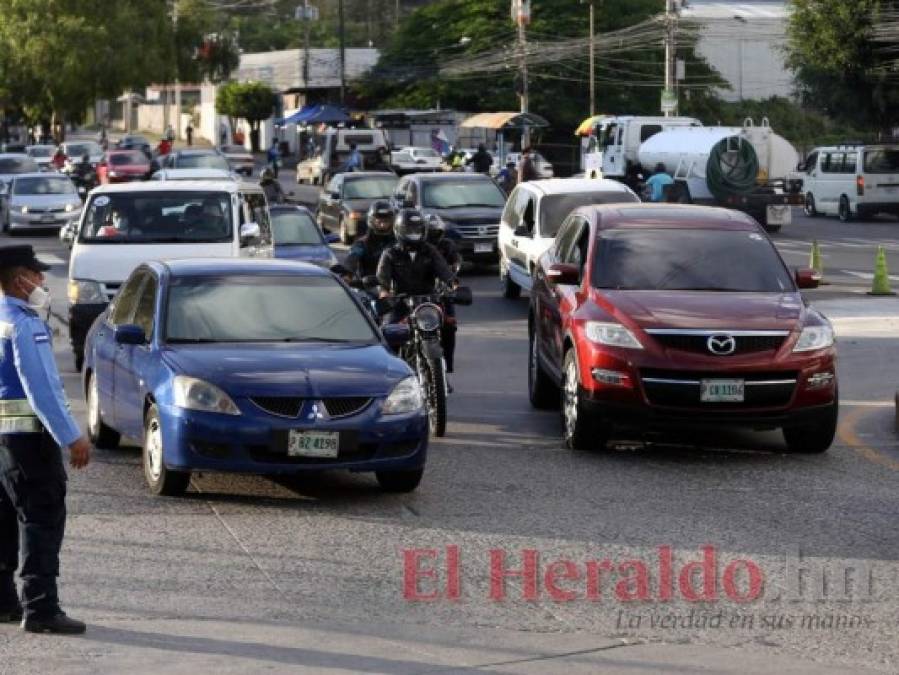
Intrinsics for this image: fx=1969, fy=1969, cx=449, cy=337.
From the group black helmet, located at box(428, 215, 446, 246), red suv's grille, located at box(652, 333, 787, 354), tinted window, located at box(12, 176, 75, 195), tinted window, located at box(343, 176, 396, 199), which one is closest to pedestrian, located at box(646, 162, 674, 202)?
tinted window, located at box(343, 176, 396, 199)

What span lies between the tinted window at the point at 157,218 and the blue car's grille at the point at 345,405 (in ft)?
27.4

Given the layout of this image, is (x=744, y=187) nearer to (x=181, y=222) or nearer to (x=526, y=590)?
(x=181, y=222)

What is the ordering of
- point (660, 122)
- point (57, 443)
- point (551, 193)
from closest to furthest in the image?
point (57, 443)
point (551, 193)
point (660, 122)

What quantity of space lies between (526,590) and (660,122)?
4323 cm

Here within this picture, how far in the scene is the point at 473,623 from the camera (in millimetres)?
8664

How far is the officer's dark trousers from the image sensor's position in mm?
8250

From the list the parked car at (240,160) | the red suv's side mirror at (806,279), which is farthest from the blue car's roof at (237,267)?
the parked car at (240,160)

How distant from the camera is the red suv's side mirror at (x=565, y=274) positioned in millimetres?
14953

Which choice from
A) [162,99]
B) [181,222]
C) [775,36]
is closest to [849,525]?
[181,222]

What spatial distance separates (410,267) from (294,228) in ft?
37.6

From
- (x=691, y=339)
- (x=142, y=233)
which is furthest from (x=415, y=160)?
(x=691, y=339)

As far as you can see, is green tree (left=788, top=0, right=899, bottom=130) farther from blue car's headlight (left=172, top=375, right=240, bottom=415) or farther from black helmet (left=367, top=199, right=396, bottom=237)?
blue car's headlight (left=172, top=375, right=240, bottom=415)

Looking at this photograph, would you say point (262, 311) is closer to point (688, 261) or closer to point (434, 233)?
point (688, 261)

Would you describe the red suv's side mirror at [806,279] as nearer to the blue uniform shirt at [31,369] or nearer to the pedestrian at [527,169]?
the blue uniform shirt at [31,369]
